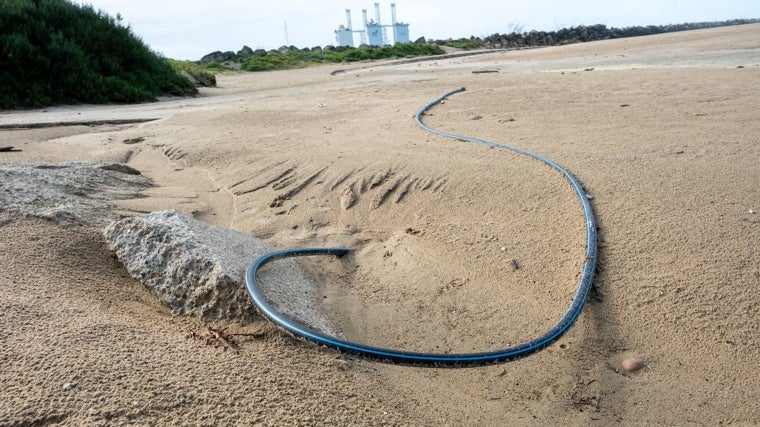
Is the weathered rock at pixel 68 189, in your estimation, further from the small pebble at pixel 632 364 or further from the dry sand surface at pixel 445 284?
the small pebble at pixel 632 364

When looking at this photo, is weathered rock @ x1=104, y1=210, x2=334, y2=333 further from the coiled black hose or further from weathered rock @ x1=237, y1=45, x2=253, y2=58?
weathered rock @ x1=237, y1=45, x2=253, y2=58

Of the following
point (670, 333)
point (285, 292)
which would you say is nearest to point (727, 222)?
point (670, 333)

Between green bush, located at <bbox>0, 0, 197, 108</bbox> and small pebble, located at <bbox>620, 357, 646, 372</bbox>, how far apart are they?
37.5 feet

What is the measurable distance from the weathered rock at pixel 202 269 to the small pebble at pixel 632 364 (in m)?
1.23

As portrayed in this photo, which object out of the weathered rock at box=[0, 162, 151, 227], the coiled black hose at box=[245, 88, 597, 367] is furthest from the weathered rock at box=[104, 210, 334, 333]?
the weathered rock at box=[0, 162, 151, 227]

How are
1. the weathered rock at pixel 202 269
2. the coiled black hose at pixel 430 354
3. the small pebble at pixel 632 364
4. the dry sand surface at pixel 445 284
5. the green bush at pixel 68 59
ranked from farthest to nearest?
the green bush at pixel 68 59, the weathered rock at pixel 202 269, the small pebble at pixel 632 364, the coiled black hose at pixel 430 354, the dry sand surface at pixel 445 284

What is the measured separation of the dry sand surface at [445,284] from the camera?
1894 millimetres

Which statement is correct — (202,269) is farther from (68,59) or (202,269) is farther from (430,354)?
(68,59)

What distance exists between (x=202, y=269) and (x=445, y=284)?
47.5 inches

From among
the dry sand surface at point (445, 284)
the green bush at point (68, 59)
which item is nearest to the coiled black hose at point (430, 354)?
the dry sand surface at point (445, 284)

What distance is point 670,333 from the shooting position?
245 centimetres

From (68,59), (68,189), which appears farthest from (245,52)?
(68,189)

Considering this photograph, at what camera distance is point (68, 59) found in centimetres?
1114

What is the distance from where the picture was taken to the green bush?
34.9 feet
